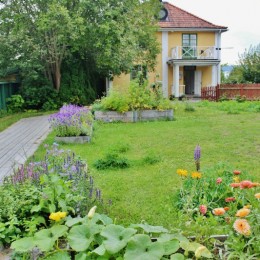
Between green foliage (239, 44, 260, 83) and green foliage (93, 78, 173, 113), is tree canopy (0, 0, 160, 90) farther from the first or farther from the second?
green foliage (239, 44, 260, 83)

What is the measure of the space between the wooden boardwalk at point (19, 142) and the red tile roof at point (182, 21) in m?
16.5

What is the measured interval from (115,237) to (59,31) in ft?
47.0

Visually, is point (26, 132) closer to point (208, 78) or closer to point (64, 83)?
point (64, 83)

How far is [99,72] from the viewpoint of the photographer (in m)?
20.8

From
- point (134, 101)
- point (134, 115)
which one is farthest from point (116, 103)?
point (134, 115)

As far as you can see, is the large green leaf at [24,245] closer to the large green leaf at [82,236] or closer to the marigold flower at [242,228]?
the large green leaf at [82,236]

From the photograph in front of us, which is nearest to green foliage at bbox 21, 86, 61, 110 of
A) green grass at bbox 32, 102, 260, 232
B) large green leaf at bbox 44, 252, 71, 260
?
green grass at bbox 32, 102, 260, 232

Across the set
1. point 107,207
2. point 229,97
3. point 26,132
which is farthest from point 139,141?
point 229,97

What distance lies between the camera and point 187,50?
2544cm

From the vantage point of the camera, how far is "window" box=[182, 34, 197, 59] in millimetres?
25391

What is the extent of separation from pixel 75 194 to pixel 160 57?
23.7 meters

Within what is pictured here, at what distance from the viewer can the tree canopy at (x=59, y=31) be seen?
1523 centimetres

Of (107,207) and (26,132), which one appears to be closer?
(107,207)

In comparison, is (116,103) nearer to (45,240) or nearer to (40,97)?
(40,97)
